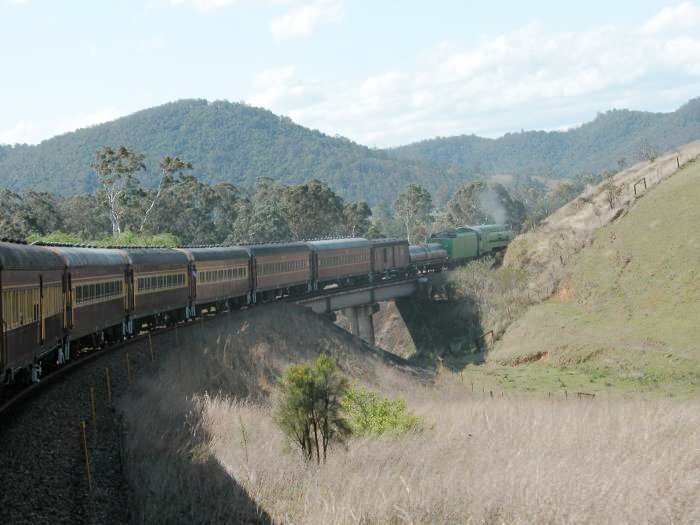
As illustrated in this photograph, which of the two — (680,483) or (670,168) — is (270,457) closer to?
(680,483)

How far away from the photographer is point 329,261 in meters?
59.8

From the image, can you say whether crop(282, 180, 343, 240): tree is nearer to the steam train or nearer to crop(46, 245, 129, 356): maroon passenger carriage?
the steam train

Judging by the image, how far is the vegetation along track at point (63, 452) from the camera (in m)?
12.4

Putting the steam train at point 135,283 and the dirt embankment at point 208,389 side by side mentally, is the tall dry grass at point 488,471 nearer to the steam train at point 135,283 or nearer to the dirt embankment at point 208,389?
the dirt embankment at point 208,389

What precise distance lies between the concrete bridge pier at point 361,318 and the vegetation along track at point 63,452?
41.1 m

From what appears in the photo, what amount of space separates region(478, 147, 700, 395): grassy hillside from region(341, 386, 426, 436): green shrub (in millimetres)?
19285

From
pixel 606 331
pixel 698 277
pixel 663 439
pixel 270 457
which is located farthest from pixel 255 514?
pixel 698 277

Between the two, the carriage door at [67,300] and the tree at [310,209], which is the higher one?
the tree at [310,209]

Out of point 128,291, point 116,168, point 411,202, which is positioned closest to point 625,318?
point 128,291

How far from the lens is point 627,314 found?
2191 inches

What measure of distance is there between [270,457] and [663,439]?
841cm

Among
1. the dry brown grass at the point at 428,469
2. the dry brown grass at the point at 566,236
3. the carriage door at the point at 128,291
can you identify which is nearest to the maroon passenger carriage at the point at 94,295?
the carriage door at the point at 128,291

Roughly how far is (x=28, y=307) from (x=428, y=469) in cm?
880

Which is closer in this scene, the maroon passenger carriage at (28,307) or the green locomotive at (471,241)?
the maroon passenger carriage at (28,307)
